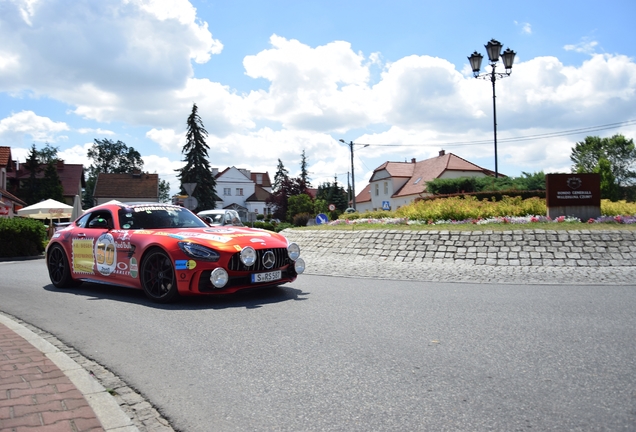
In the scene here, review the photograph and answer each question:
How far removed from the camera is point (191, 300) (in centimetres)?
759

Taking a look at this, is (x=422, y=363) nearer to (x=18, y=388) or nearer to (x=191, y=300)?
(x=18, y=388)

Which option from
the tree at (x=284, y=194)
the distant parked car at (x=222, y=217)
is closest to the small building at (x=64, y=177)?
the tree at (x=284, y=194)

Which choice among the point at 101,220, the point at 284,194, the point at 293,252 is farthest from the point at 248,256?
the point at 284,194

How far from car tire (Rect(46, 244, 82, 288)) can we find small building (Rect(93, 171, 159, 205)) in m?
67.8

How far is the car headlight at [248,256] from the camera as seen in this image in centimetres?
718

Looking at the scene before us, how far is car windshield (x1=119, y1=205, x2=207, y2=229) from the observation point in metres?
8.24

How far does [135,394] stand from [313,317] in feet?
9.08

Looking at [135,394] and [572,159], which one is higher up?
[572,159]

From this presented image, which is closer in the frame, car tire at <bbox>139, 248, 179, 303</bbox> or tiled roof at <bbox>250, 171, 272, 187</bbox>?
car tire at <bbox>139, 248, 179, 303</bbox>

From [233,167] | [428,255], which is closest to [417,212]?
[428,255]

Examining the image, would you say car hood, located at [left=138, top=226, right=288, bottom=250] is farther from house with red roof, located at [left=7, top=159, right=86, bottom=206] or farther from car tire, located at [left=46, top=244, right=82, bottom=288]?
house with red roof, located at [left=7, top=159, right=86, bottom=206]

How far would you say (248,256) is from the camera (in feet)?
23.7

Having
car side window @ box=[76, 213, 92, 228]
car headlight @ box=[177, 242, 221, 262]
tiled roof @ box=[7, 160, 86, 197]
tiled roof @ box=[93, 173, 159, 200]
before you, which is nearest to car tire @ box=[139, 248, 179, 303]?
car headlight @ box=[177, 242, 221, 262]

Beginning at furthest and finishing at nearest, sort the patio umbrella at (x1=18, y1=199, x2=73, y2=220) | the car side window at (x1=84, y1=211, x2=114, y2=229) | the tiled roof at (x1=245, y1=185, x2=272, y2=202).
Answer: the tiled roof at (x1=245, y1=185, x2=272, y2=202) → the patio umbrella at (x1=18, y1=199, x2=73, y2=220) → the car side window at (x1=84, y1=211, x2=114, y2=229)
